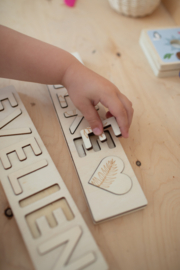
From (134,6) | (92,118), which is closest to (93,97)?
(92,118)

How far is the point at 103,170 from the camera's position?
0.39m

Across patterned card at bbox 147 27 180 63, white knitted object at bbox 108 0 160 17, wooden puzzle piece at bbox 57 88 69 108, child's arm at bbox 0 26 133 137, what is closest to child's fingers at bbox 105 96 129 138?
child's arm at bbox 0 26 133 137

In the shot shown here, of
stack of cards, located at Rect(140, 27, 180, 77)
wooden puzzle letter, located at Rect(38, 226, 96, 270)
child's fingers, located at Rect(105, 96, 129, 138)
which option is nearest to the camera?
wooden puzzle letter, located at Rect(38, 226, 96, 270)

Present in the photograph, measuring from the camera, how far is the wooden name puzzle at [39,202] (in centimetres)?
31

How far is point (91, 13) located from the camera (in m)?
0.71

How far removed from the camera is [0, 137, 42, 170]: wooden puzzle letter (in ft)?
1.28

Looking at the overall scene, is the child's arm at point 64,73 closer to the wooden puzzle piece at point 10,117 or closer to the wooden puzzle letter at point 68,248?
the wooden puzzle piece at point 10,117

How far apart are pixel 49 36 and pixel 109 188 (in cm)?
51

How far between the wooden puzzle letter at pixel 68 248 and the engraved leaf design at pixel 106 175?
0.09m

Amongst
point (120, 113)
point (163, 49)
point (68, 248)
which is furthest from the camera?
point (163, 49)

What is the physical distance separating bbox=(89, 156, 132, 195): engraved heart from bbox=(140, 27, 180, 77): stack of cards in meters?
0.31

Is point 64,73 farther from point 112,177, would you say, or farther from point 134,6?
point 134,6

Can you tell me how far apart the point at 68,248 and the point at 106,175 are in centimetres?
Result: 14

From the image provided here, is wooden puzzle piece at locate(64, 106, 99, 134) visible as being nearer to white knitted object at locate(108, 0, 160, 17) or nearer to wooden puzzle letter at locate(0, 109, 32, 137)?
wooden puzzle letter at locate(0, 109, 32, 137)
